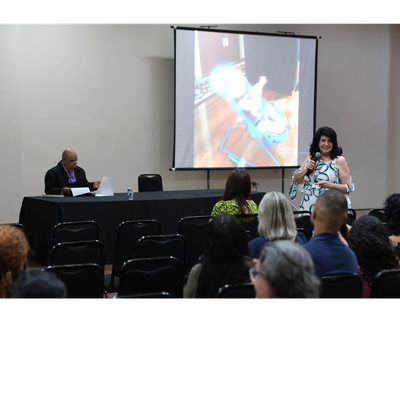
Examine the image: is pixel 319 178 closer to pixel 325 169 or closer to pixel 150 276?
pixel 325 169

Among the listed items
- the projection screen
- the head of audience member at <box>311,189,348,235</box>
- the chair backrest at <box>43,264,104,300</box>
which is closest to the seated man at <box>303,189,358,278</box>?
the head of audience member at <box>311,189,348,235</box>

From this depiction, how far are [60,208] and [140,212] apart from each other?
896mm

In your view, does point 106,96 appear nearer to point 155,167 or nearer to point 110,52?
point 110,52

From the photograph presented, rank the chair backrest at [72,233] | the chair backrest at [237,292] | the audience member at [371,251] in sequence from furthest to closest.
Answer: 1. the chair backrest at [72,233]
2. the audience member at [371,251]
3. the chair backrest at [237,292]

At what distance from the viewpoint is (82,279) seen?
2771 mm

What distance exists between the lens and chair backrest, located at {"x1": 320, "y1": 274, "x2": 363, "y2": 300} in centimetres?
231

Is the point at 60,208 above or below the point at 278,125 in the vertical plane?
below

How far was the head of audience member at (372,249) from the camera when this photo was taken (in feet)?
8.47

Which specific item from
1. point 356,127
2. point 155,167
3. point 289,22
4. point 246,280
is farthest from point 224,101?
point 246,280

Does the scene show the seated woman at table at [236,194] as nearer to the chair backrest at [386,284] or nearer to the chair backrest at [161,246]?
the chair backrest at [161,246]

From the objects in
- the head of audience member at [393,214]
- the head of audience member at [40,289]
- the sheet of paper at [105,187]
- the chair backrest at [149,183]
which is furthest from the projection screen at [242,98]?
the head of audience member at [40,289]

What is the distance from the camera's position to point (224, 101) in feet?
26.7

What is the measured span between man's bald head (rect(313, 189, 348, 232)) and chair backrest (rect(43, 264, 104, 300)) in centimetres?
127

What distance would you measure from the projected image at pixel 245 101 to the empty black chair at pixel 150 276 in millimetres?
5362
